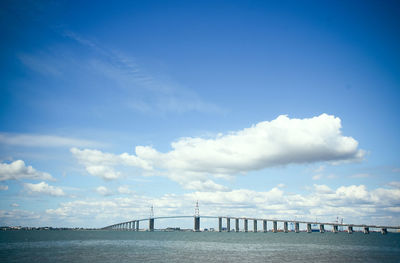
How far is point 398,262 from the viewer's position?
169ft

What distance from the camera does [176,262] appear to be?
5128 cm

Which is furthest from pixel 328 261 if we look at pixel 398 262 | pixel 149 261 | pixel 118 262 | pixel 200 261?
pixel 118 262

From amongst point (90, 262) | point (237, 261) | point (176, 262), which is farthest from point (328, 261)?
point (90, 262)

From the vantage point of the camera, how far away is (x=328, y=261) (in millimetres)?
52531

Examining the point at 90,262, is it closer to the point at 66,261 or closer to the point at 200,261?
the point at 66,261

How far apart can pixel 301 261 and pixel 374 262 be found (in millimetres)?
12127

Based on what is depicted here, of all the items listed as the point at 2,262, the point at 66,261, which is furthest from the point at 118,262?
the point at 2,262

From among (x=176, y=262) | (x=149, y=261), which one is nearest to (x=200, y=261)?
(x=176, y=262)

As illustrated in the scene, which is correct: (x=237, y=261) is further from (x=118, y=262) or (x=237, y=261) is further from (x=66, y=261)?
(x=66, y=261)

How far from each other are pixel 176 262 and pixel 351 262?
29.6 meters

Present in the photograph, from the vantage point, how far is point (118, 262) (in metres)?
50.1

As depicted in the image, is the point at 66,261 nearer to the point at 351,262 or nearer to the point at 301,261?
the point at 301,261

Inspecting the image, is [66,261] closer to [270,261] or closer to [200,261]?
[200,261]

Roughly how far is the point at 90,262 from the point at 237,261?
24505 mm
